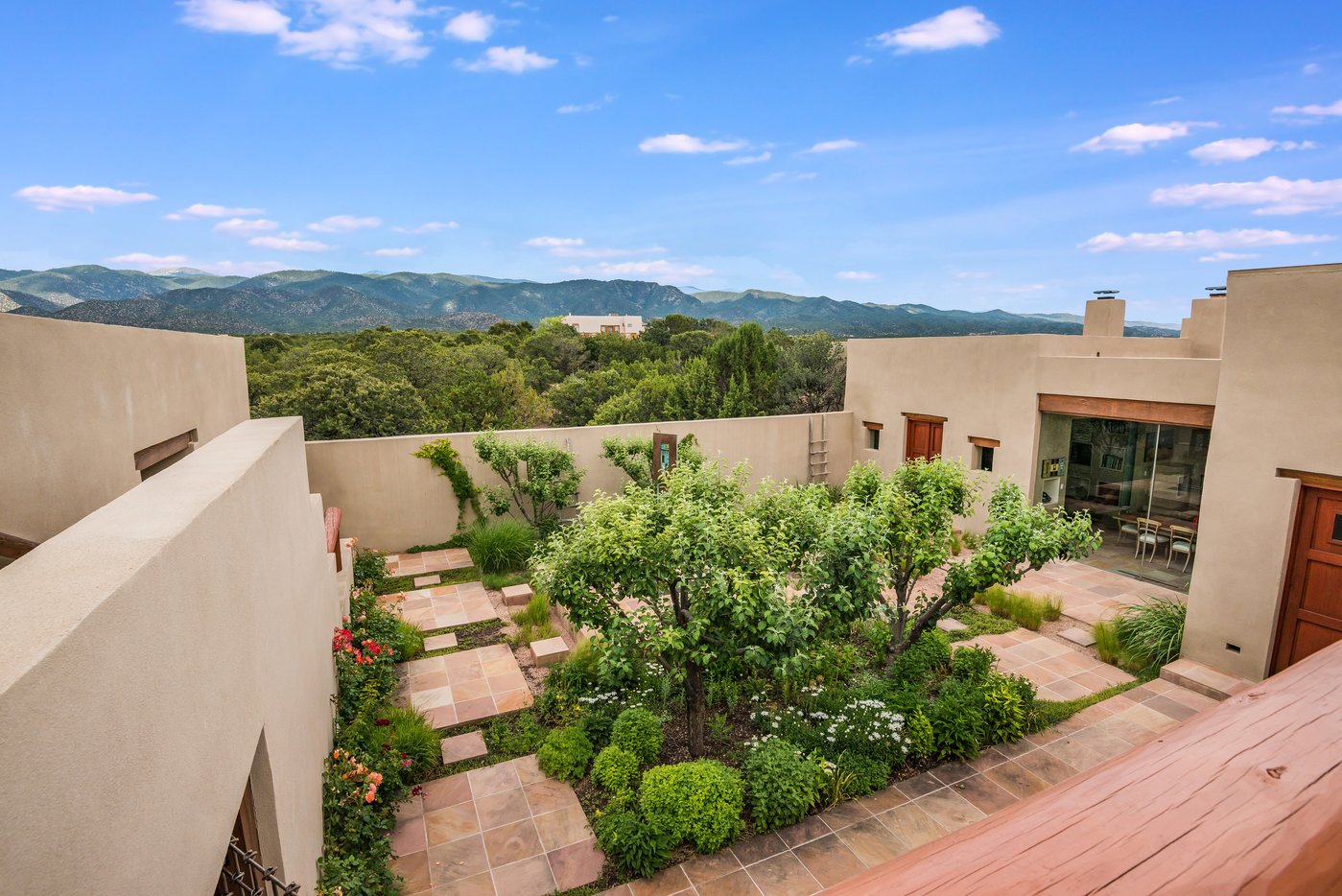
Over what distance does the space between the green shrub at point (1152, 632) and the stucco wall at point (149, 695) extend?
8365 millimetres

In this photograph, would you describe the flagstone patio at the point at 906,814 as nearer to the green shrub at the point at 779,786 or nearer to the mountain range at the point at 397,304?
the green shrub at the point at 779,786

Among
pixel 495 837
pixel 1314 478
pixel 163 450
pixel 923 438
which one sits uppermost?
pixel 163 450

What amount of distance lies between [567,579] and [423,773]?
2188 mm

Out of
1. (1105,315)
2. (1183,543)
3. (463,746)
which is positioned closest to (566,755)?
(463,746)

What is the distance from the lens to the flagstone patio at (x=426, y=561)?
1073 cm

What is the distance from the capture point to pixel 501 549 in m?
10.7

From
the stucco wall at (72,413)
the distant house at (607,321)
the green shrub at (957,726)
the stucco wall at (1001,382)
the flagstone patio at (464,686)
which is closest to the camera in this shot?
the stucco wall at (72,413)

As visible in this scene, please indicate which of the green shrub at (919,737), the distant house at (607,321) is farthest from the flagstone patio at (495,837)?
the distant house at (607,321)

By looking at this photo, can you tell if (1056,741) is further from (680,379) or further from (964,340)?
(680,379)

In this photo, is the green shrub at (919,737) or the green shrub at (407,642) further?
the green shrub at (407,642)

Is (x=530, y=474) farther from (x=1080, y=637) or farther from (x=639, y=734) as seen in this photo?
(x=1080, y=637)

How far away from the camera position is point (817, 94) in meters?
31.0

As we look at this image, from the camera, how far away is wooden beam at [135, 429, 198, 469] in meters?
4.51

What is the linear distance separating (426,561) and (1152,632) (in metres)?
10.1
